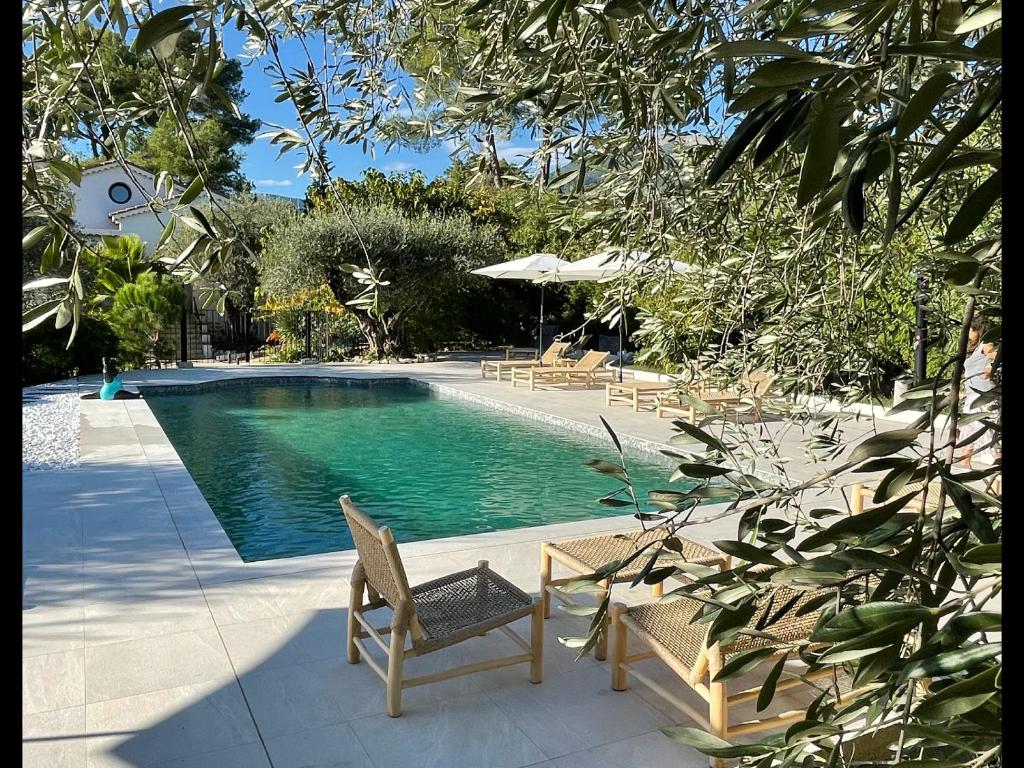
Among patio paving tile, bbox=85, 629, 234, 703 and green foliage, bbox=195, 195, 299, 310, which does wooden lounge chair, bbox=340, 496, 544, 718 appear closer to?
patio paving tile, bbox=85, 629, 234, 703

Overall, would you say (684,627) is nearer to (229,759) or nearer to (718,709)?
(718,709)

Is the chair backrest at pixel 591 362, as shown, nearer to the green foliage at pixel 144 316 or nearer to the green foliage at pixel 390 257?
the green foliage at pixel 390 257

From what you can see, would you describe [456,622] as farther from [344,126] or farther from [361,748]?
[344,126]

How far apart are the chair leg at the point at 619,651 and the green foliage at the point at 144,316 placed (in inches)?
699

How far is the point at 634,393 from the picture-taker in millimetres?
14305

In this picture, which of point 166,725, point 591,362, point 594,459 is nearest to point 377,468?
point 166,725

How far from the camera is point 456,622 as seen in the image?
13.4 ft

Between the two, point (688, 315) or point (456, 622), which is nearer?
point (688, 315)

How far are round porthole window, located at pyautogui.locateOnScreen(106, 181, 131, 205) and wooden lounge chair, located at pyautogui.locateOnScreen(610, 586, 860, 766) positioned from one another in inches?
1400

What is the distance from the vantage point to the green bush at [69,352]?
17125mm

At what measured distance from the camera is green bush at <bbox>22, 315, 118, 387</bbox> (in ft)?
56.2

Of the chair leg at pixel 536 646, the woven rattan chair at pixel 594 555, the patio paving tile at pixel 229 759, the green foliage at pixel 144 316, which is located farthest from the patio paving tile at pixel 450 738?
the green foliage at pixel 144 316
